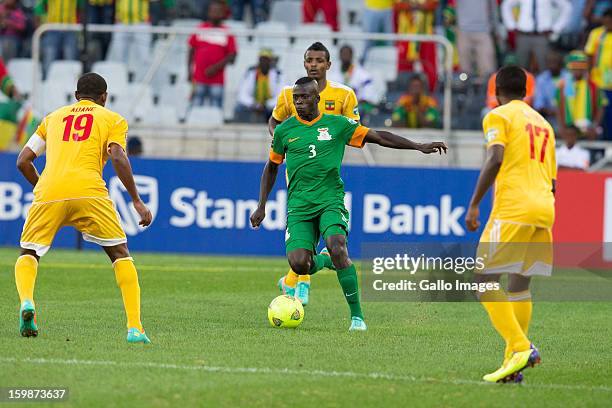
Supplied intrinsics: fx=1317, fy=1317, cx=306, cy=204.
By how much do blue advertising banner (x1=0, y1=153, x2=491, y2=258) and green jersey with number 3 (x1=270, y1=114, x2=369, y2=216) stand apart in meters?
7.85

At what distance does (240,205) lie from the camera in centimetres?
1975

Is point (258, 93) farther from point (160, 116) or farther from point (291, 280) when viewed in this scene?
point (291, 280)

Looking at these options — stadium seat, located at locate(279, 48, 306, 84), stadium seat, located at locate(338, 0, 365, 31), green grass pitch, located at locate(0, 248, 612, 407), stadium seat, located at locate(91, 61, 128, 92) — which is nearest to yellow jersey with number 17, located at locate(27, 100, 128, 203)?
green grass pitch, located at locate(0, 248, 612, 407)

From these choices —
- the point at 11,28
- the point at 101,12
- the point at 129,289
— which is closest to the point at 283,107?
the point at 129,289

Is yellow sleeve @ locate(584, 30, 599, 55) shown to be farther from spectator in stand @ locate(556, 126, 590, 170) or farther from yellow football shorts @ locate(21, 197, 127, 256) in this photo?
yellow football shorts @ locate(21, 197, 127, 256)

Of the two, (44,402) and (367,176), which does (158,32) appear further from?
(44,402)

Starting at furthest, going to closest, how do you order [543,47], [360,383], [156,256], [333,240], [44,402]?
[543,47] → [156,256] → [333,240] → [360,383] → [44,402]

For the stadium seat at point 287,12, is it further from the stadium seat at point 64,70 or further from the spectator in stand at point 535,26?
the stadium seat at point 64,70

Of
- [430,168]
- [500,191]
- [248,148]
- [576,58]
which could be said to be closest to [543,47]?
[576,58]

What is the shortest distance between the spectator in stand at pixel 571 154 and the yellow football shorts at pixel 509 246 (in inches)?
442

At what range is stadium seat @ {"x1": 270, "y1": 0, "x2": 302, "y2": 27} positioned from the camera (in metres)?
24.1

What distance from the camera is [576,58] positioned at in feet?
68.6

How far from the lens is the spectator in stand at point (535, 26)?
22516 mm

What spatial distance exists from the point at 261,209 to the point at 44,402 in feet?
13.8
